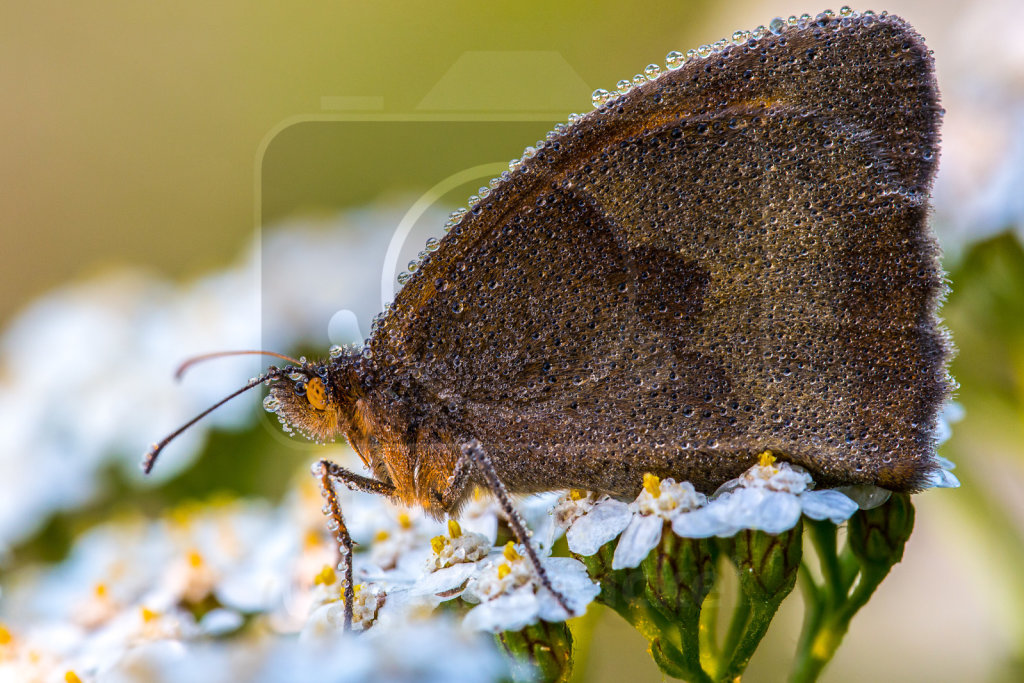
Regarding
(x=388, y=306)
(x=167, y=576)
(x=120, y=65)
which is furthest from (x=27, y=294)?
(x=388, y=306)

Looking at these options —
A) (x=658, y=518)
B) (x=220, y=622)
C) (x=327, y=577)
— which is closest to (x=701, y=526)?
(x=658, y=518)

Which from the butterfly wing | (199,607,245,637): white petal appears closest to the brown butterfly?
the butterfly wing

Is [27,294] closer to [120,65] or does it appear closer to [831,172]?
[120,65]

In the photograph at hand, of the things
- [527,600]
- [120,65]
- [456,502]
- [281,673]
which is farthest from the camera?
[120,65]

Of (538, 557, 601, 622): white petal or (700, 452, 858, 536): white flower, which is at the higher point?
(700, 452, 858, 536): white flower

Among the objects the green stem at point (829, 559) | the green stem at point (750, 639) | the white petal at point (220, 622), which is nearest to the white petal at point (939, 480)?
the green stem at point (829, 559)

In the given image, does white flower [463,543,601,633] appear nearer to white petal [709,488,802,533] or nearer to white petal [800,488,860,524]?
white petal [709,488,802,533]

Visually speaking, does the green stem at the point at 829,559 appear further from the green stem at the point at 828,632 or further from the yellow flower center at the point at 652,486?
the yellow flower center at the point at 652,486
